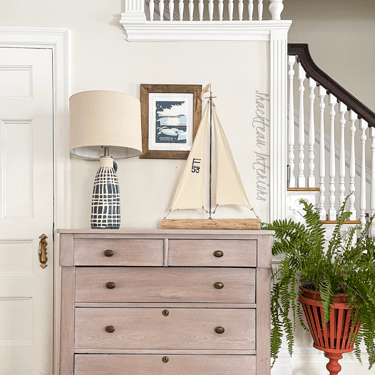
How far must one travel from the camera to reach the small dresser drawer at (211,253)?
65.5 inches

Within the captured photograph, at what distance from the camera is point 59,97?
212 cm

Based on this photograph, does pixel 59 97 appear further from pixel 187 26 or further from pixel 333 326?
pixel 333 326

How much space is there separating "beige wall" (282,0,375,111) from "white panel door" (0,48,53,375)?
2669 mm

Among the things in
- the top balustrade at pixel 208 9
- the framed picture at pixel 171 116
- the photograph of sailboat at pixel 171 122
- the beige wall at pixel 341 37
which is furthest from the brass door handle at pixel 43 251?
the beige wall at pixel 341 37

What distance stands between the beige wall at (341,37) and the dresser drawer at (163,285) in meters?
2.78

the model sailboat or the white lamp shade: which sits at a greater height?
the white lamp shade

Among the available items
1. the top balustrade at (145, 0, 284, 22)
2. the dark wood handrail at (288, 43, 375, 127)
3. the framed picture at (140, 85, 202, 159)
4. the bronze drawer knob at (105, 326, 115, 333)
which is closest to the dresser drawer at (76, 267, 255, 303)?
the bronze drawer knob at (105, 326, 115, 333)

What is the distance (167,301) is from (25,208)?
1131 mm

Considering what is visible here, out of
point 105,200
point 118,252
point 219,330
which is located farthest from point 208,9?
point 219,330

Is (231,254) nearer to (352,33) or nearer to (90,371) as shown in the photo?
(90,371)

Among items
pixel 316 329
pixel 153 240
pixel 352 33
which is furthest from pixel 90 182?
pixel 352 33

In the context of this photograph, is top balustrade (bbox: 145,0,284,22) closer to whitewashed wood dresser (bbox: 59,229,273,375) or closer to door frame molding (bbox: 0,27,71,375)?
door frame molding (bbox: 0,27,71,375)

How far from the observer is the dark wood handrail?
2.27 meters

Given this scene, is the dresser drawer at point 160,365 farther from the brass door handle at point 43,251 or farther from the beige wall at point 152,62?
the beige wall at point 152,62
